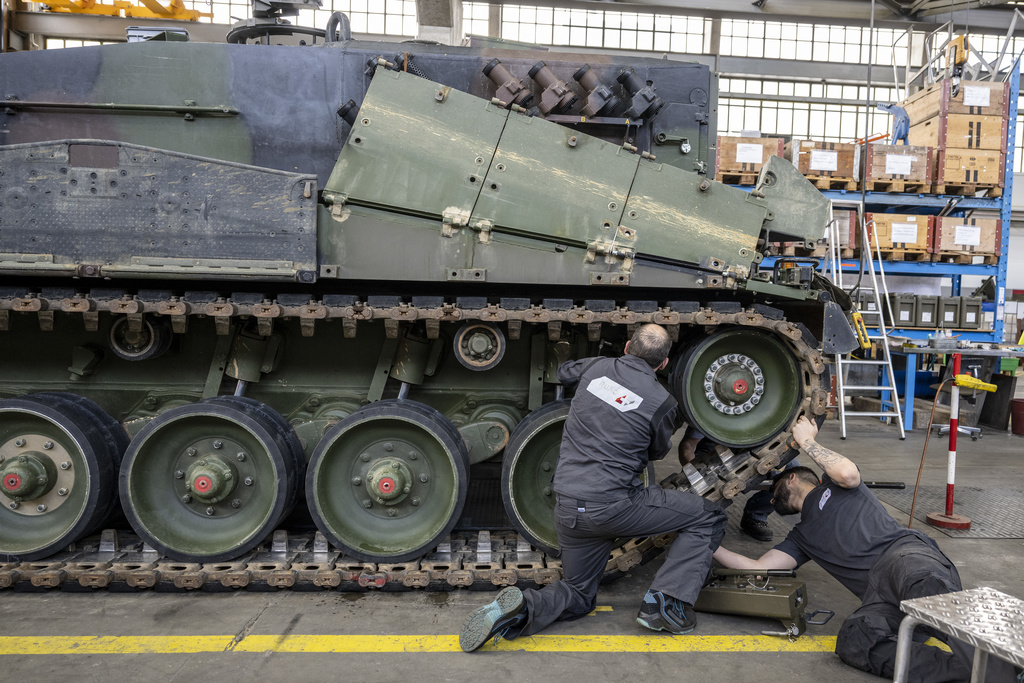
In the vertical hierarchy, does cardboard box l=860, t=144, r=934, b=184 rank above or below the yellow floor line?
above

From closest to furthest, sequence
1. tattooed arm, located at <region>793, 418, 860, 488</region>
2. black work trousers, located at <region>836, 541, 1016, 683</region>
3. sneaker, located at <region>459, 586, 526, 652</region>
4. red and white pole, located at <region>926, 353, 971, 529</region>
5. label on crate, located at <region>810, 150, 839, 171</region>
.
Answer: black work trousers, located at <region>836, 541, 1016, 683</region>, sneaker, located at <region>459, 586, 526, 652</region>, tattooed arm, located at <region>793, 418, 860, 488</region>, red and white pole, located at <region>926, 353, 971, 529</region>, label on crate, located at <region>810, 150, 839, 171</region>

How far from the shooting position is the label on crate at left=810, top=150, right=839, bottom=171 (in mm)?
10625

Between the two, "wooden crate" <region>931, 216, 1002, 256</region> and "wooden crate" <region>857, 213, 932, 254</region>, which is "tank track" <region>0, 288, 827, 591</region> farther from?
"wooden crate" <region>931, 216, 1002, 256</region>

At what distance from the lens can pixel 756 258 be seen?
14.0 ft

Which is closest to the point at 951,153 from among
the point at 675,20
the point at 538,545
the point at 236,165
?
the point at 538,545

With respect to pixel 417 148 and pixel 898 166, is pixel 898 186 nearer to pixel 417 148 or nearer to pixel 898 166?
pixel 898 166

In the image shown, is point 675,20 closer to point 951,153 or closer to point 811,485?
point 951,153

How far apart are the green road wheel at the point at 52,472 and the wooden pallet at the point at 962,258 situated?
11.5 meters

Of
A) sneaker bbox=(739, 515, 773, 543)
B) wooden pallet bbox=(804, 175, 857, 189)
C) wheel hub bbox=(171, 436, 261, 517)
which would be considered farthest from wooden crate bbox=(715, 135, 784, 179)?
wheel hub bbox=(171, 436, 261, 517)

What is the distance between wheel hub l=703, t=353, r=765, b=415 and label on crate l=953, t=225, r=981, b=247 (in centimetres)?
836

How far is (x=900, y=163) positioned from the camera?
10398mm

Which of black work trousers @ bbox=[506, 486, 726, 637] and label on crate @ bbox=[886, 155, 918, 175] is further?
label on crate @ bbox=[886, 155, 918, 175]

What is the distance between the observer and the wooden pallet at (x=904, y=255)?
1040 centimetres

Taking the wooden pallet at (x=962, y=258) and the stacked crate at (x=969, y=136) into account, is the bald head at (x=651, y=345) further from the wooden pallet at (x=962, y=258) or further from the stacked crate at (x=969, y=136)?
the stacked crate at (x=969, y=136)
